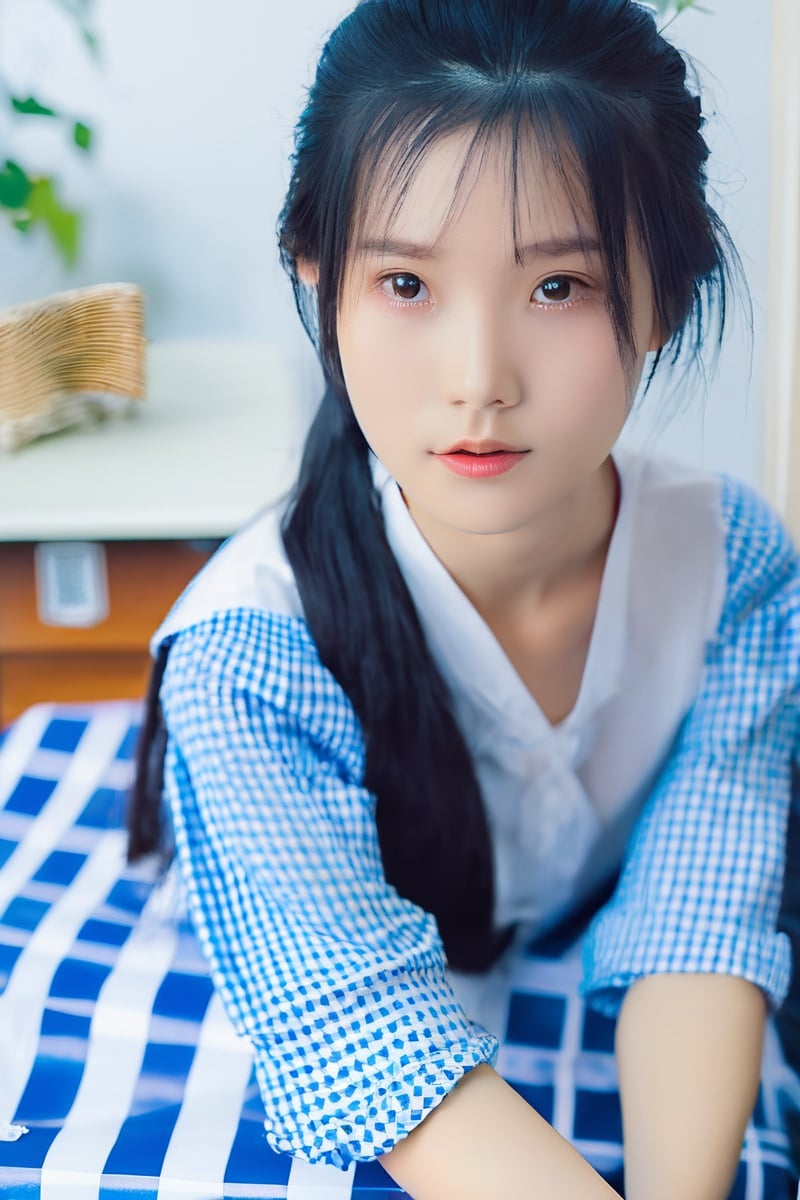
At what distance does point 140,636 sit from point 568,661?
61cm

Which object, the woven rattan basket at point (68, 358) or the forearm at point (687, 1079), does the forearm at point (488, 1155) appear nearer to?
the forearm at point (687, 1079)

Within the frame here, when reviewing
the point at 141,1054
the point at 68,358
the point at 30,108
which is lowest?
the point at 141,1054

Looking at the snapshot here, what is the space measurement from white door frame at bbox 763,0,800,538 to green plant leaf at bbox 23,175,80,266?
67cm

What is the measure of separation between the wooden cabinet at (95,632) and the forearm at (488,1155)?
27.7 inches

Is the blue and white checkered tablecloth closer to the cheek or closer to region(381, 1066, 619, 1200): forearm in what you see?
region(381, 1066, 619, 1200): forearm

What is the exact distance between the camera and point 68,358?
1.17 meters

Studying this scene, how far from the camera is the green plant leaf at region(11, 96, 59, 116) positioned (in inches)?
47.6

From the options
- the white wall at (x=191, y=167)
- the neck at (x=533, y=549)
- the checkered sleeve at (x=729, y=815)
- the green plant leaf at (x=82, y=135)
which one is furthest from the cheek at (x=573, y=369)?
the green plant leaf at (x=82, y=135)

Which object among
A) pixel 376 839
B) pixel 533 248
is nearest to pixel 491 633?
pixel 376 839

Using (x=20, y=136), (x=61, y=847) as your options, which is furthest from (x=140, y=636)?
(x=20, y=136)

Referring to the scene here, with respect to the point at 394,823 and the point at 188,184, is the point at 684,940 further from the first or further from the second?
the point at 188,184

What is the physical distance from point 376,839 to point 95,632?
0.67m

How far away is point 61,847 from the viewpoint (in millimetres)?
941

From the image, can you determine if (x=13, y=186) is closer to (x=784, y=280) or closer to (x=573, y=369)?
(x=784, y=280)
